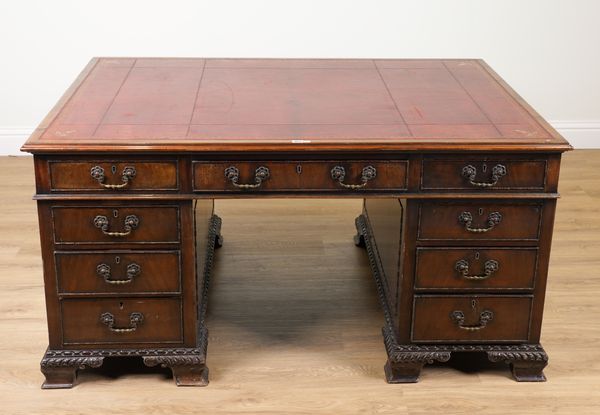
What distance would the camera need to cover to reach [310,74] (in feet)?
11.2

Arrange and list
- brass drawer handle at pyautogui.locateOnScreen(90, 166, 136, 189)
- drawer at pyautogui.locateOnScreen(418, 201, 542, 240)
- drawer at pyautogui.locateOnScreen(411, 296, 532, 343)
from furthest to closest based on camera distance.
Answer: drawer at pyautogui.locateOnScreen(411, 296, 532, 343) → drawer at pyautogui.locateOnScreen(418, 201, 542, 240) → brass drawer handle at pyautogui.locateOnScreen(90, 166, 136, 189)

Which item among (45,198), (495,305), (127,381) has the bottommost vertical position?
(127,381)

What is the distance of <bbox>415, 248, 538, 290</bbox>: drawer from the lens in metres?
2.97

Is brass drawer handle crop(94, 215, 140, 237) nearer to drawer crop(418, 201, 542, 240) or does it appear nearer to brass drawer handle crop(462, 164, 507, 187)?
drawer crop(418, 201, 542, 240)

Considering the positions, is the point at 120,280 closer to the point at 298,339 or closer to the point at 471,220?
the point at 298,339

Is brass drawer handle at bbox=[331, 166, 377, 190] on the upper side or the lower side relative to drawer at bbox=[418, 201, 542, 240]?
upper

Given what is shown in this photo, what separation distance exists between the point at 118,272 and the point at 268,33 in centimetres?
202

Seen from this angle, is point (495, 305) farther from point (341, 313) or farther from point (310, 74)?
point (310, 74)

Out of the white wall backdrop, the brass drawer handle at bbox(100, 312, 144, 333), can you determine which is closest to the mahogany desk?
the brass drawer handle at bbox(100, 312, 144, 333)

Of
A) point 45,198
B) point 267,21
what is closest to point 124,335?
point 45,198

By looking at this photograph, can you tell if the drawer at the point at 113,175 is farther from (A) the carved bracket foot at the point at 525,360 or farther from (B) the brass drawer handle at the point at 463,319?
(A) the carved bracket foot at the point at 525,360

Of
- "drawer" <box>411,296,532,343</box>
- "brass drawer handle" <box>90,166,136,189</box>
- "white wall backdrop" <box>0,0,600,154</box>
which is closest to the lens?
"brass drawer handle" <box>90,166,136,189</box>

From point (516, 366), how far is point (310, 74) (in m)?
1.09

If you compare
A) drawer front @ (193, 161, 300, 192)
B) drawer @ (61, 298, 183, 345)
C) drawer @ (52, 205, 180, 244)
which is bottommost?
drawer @ (61, 298, 183, 345)
